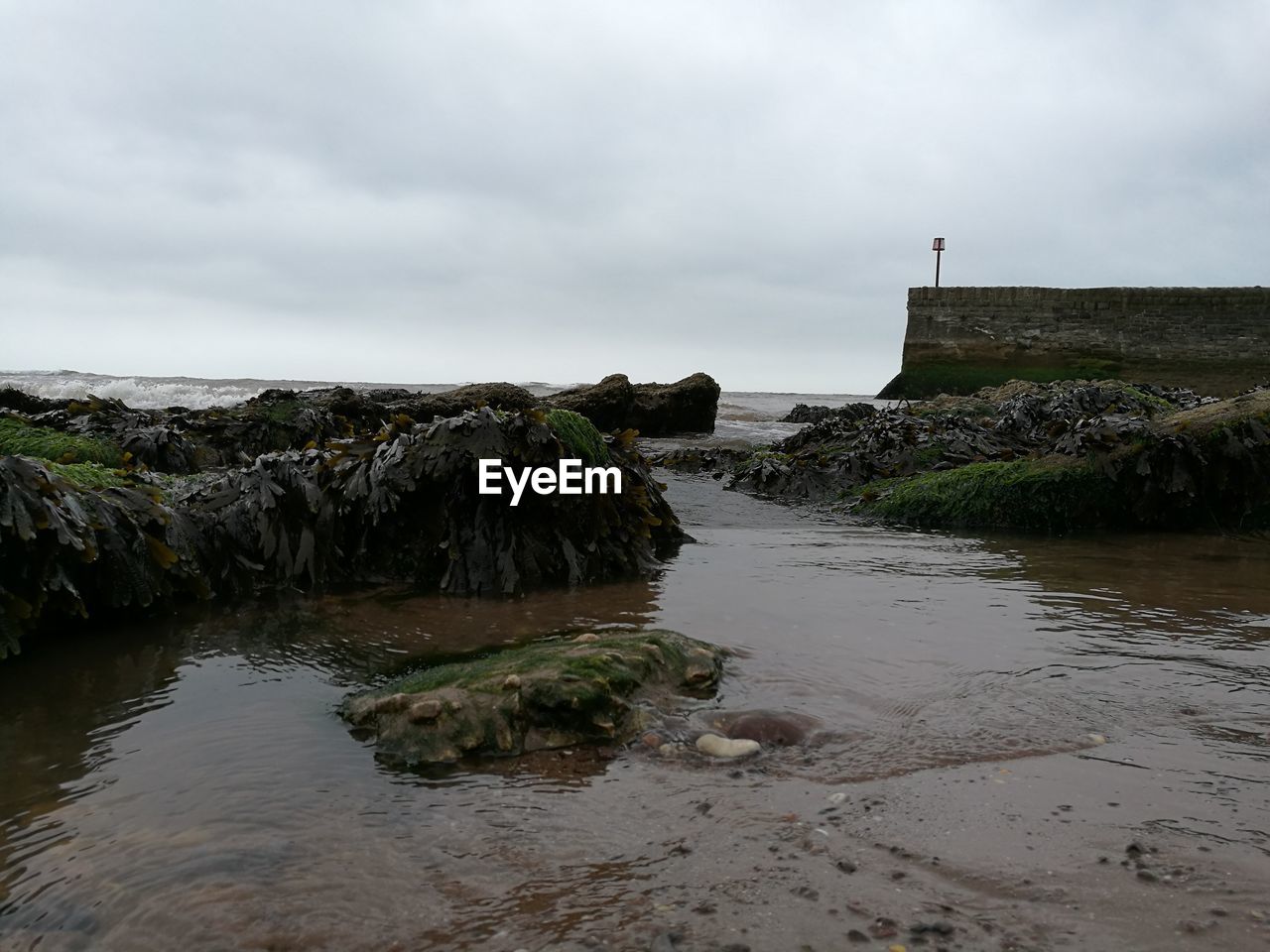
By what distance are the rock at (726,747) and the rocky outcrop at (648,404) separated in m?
9.85

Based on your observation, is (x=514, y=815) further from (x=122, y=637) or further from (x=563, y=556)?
(x=563, y=556)

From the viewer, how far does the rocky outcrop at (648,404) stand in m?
12.7

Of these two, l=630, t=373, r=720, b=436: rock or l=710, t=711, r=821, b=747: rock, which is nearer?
l=710, t=711, r=821, b=747: rock

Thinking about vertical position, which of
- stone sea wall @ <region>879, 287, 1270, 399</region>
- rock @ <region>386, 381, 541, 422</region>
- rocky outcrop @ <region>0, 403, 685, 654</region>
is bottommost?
rocky outcrop @ <region>0, 403, 685, 654</region>

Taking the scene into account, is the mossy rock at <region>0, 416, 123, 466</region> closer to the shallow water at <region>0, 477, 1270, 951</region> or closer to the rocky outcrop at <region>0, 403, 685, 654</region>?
the rocky outcrop at <region>0, 403, 685, 654</region>

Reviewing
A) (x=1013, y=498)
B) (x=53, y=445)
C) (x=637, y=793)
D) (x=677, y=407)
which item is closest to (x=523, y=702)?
(x=637, y=793)

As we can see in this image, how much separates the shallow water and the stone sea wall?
2361 centimetres

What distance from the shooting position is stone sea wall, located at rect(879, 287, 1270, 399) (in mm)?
23312

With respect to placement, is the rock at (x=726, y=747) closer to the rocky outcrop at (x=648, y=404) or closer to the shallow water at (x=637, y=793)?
the shallow water at (x=637, y=793)

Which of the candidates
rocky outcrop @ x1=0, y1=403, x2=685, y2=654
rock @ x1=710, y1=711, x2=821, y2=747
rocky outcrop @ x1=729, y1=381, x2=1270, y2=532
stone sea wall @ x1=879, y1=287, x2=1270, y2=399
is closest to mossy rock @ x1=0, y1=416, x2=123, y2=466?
rocky outcrop @ x1=0, y1=403, x2=685, y2=654

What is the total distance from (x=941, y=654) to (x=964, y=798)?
111 centimetres

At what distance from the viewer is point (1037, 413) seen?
864cm

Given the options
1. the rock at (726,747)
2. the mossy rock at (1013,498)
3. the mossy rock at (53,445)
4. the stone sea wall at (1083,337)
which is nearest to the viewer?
the rock at (726,747)

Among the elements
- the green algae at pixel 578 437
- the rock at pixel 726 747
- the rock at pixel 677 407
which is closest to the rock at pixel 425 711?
the rock at pixel 726 747
